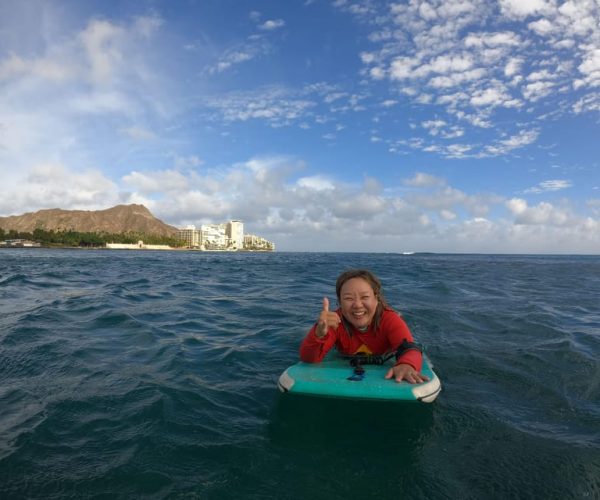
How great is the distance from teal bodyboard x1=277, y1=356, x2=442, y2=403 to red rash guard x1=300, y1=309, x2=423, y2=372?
275 millimetres

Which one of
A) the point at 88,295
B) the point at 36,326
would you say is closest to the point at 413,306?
the point at 36,326

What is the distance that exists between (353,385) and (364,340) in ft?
3.97

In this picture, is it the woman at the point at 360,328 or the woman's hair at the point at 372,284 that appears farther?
the woman's hair at the point at 372,284

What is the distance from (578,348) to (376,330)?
476 centimetres

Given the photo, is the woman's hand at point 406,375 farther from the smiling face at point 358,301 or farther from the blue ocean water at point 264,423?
the smiling face at point 358,301

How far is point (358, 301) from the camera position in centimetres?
489

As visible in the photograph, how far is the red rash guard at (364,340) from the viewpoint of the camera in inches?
188

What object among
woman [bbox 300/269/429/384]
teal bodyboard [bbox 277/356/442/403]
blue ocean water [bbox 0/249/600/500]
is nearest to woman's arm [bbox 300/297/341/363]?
woman [bbox 300/269/429/384]

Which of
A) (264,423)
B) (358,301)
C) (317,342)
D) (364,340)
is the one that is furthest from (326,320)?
(264,423)

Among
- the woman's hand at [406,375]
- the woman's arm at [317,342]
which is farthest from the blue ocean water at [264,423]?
the woman's arm at [317,342]

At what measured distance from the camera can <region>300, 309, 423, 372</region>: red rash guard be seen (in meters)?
4.78

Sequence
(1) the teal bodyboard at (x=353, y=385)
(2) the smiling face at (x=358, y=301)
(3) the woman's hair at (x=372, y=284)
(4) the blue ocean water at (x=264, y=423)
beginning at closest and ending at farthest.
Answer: (4) the blue ocean water at (x=264, y=423)
(1) the teal bodyboard at (x=353, y=385)
(2) the smiling face at (x=358, y=301)
(3) the woman's hair at (x=372, y=284)

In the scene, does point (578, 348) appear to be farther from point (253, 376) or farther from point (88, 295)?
point (88, 295)

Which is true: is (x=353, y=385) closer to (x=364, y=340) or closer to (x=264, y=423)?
(x=264, y=423)
